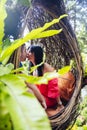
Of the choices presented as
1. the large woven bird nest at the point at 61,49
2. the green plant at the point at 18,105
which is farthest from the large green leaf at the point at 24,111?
the large woven bird nest at the point at 61,49

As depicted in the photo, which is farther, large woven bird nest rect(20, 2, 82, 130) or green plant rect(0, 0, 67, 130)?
large woven bird nest rect(20, 2, 82, 130)

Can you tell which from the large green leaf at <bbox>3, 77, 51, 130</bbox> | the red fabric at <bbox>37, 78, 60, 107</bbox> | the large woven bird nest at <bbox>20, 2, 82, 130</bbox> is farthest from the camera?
the red fabric at <bbox>37, 78, 60, 107</bbox>

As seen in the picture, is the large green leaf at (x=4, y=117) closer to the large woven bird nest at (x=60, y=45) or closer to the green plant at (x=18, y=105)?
the green plant at (x=18, y=105)

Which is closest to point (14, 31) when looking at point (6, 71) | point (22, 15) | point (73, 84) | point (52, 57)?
point (22, 15)

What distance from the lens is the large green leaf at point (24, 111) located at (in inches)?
15.6

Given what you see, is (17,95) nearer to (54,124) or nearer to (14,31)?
(54,124)

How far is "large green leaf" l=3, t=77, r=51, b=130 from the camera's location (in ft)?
1.30

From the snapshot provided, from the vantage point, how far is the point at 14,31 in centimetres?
161

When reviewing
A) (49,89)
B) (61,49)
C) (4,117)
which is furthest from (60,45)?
(4,117)

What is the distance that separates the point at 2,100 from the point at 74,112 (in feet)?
3.75

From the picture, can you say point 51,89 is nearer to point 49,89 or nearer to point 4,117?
point 49,89

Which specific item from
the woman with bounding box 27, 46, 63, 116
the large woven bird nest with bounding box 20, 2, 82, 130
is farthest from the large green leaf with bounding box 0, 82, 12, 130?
the woman with bounding box 27, 46, 63, 116

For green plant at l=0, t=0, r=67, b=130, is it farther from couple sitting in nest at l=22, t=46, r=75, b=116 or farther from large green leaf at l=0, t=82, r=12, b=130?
couple sitting in nest at l=22, t=46, r=75, b=116

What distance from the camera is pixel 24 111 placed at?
42 centimetres
